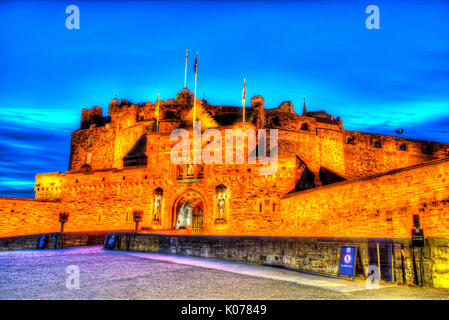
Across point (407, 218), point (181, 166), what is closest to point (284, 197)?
point (181, 166)

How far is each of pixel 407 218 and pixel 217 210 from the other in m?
13.1

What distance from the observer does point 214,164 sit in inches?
921

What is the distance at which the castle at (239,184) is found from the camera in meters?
12.7

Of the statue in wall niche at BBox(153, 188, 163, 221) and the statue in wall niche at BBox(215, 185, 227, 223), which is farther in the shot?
the statue in wall niche at BBox(153, 188, 163, 221)

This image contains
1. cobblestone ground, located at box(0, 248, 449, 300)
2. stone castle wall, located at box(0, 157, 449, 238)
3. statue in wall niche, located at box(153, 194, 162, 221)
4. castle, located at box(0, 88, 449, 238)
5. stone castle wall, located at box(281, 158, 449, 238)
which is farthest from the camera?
statue in wall niche, located at box(153, 194, 162, 221)

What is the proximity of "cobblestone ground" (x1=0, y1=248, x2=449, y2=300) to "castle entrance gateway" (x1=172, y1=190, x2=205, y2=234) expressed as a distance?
49.1 feet

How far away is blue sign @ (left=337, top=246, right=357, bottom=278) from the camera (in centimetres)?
774

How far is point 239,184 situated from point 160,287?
16525 millimetres

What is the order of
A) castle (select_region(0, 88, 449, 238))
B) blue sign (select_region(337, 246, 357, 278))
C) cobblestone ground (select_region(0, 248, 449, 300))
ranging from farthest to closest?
castle (select_region(0, 88, 449, 238)) → blue sign (select_region(337, 246, 357, 278)) → cobblestone ground (select_region(0, 248, 449, 300))

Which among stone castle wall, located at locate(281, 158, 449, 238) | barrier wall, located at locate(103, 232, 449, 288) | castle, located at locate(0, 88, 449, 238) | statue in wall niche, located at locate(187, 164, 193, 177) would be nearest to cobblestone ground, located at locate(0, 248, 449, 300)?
barrier wall, located at locate(103, 232, 449, 288)

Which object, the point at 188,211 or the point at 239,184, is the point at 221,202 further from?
the point at 188,211

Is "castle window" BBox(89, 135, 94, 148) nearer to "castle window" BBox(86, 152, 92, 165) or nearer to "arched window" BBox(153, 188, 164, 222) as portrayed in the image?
"castle window" BBox(86, 152, 92, 165)

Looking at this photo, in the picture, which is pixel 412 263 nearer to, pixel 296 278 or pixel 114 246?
pixel 296 278

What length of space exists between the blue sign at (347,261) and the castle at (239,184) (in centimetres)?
402
